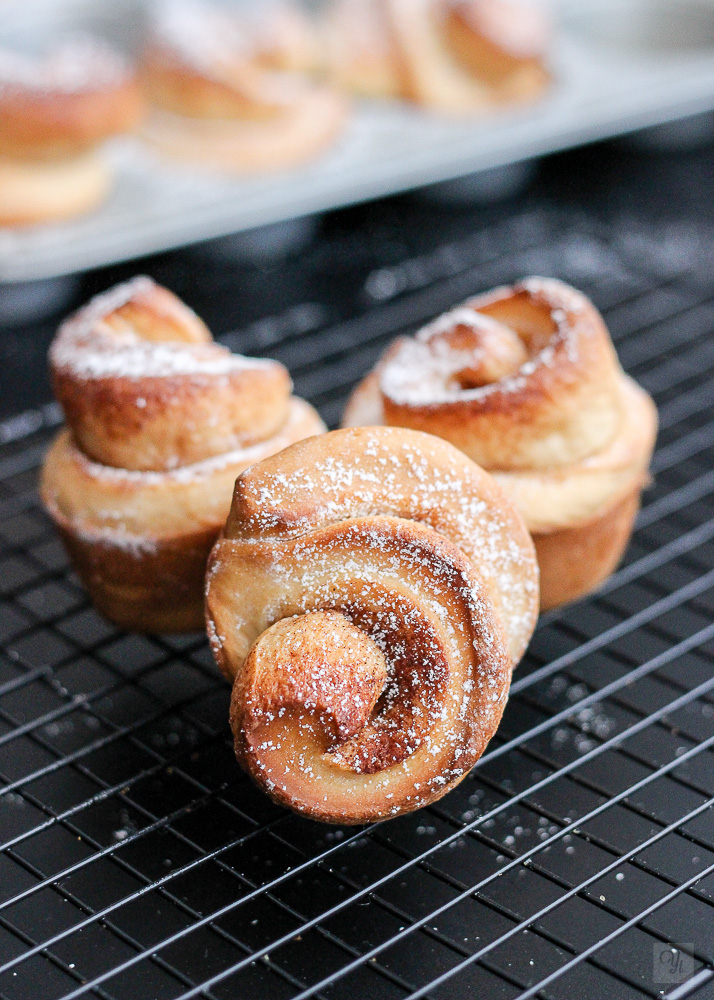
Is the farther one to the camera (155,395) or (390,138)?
(390,138)

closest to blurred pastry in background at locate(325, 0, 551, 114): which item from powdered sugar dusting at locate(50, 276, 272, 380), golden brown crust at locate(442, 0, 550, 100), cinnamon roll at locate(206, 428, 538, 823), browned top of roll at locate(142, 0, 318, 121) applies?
golden brown crust at locate(442, 0, 550, 100)

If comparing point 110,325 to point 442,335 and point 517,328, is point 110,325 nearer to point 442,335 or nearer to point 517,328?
point 442,335

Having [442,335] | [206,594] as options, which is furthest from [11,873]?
[442,335]

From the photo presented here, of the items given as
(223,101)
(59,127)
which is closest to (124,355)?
(59,127)

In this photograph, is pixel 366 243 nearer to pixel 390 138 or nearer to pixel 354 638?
pixel 390 138

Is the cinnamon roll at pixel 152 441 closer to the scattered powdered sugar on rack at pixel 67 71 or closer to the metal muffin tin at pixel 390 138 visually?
the metal muffin tin at pixel 390 138

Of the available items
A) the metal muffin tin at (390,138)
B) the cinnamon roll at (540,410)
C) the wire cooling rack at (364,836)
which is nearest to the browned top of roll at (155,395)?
the cinnamon roll at (540,410)
